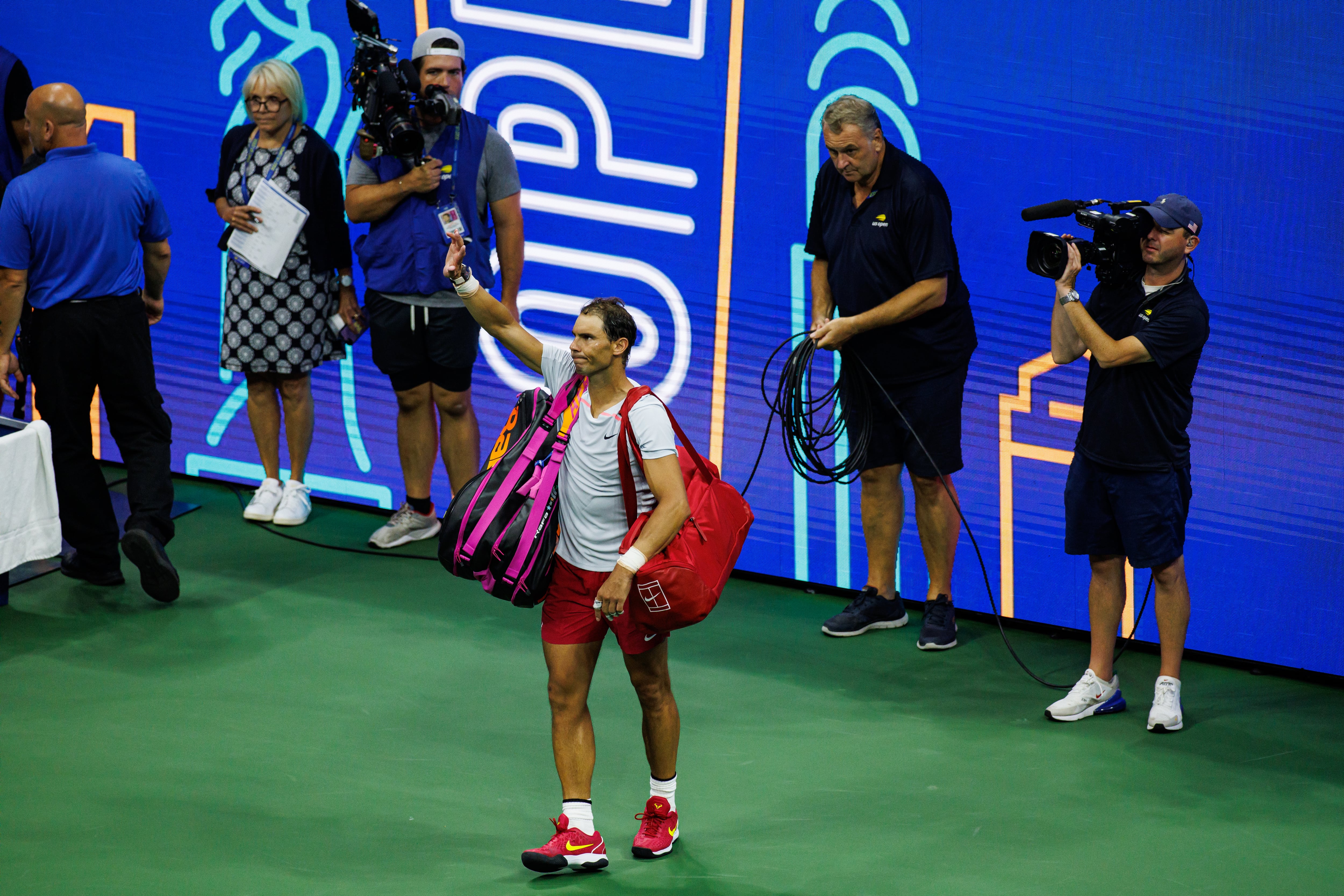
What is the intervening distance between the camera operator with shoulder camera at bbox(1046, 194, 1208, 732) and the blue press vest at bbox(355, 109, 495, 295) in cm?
247

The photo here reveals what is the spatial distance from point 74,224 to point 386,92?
4.24 ft

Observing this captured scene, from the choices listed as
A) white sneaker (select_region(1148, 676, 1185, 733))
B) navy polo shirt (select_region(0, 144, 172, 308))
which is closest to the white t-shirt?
white sneaker (select_region(1148, 676, 1185, 733))

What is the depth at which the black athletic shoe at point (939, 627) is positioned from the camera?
229 inches

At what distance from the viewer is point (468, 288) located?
4117mm

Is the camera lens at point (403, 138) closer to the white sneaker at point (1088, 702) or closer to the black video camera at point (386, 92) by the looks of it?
the black video camera at point (386, 92)

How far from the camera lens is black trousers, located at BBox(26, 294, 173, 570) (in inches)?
235

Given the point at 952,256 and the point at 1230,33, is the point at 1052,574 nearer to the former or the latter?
the point at 952,256

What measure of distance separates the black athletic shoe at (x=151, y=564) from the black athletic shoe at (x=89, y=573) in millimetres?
306

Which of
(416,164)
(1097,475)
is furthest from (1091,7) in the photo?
(416,164)

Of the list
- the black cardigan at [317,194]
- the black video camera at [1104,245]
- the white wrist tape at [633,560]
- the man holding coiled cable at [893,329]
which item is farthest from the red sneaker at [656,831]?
the black cardigan at [317,194]

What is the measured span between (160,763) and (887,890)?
7.29 ft

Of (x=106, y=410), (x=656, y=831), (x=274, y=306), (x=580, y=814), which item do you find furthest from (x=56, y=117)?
(x=656, y=831)

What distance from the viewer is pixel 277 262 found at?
6.71 metres

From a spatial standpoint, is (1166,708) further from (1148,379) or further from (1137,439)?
(1148,379)
